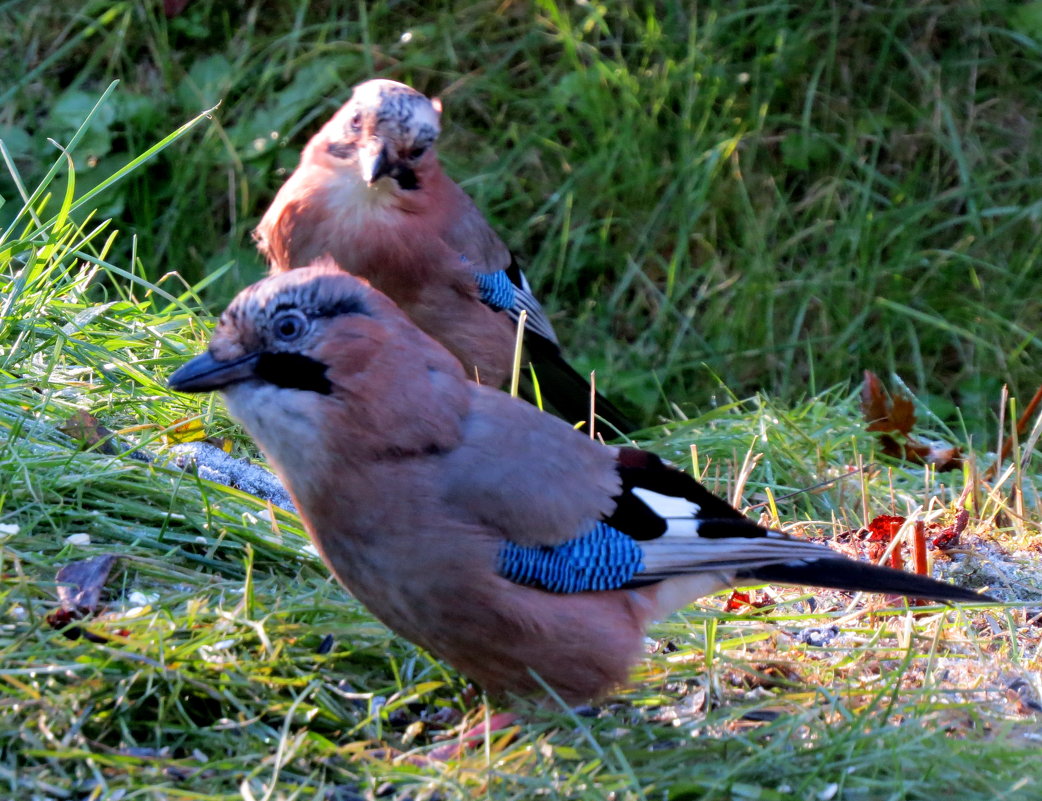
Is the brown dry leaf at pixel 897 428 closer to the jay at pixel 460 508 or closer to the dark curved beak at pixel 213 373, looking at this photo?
the jay at pixel 460 508

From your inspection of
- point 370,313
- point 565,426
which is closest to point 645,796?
point 565,426

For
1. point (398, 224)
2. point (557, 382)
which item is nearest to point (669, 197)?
point (557, 382)

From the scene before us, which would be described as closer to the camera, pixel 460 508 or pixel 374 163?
pixel 460 508

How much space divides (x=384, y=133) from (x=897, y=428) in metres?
1.90

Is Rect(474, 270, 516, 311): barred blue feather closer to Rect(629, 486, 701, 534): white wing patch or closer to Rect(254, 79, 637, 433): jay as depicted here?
Rect(254, 79, 637, 433): jay

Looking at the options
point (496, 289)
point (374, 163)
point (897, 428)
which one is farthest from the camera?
point (496, 289)

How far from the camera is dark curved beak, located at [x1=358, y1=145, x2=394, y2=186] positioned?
409 centimetres

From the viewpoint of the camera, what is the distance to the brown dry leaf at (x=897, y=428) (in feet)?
14.6

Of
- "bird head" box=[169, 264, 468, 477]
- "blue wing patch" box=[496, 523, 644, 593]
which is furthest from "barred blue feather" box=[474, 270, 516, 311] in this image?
"bird head" box=[169, 264, 468, 477]

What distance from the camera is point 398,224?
14.0ft

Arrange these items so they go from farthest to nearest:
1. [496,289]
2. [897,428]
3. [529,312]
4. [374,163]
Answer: [529,312], [496,289], [897,428], [374,163]

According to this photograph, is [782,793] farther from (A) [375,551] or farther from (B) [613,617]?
(A) [375,551]

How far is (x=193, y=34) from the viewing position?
6.26 m

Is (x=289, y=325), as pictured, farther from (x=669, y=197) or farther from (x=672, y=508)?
(x=669, y=197)
